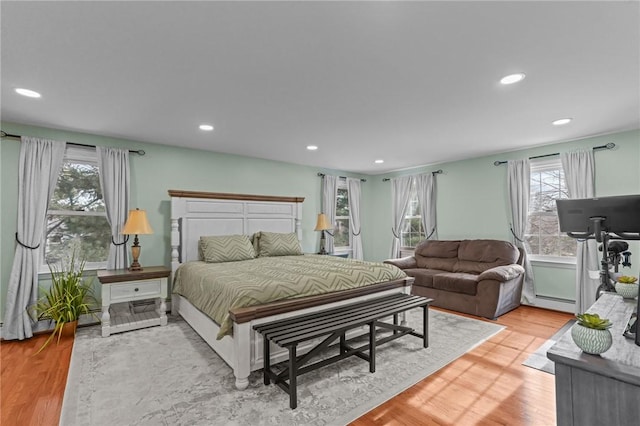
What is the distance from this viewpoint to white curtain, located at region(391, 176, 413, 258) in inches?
253

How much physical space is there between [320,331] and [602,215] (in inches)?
78.0

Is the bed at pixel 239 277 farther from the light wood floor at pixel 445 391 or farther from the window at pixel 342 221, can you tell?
the window at pixel 342 221

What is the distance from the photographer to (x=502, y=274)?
3.91m

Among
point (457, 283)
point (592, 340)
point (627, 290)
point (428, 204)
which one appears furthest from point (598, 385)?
point (428, 204)

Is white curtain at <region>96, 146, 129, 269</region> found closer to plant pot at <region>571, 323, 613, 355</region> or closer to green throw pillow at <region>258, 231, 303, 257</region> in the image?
green throw pillow at <region>258, 231, 303, 257</region>

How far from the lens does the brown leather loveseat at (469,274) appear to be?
4.00 m

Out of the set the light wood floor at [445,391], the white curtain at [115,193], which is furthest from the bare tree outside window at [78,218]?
the light wood floor at [445,391]

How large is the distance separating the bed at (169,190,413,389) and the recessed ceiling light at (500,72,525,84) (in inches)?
85.7

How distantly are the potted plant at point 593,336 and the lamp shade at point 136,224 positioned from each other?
413cm

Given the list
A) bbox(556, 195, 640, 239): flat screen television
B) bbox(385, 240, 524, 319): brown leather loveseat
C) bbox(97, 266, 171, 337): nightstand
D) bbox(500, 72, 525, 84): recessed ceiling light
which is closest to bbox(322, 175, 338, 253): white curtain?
bbox(385, 240, 524, 319): brown leather loveseat

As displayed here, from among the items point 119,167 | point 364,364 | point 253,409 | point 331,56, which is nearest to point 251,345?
point 253,409

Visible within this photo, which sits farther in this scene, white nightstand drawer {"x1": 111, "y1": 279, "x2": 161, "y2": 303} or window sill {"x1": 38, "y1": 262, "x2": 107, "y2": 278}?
window sill {"x1": 38, "y1": 262, "x2": 107, "y2": 278}

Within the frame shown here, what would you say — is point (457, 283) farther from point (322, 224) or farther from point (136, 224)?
point (136, 224)

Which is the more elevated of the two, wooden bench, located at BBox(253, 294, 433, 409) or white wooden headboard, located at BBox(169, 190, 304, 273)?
white wooden headboard, located at BBox(169, 190, 304, 273)
